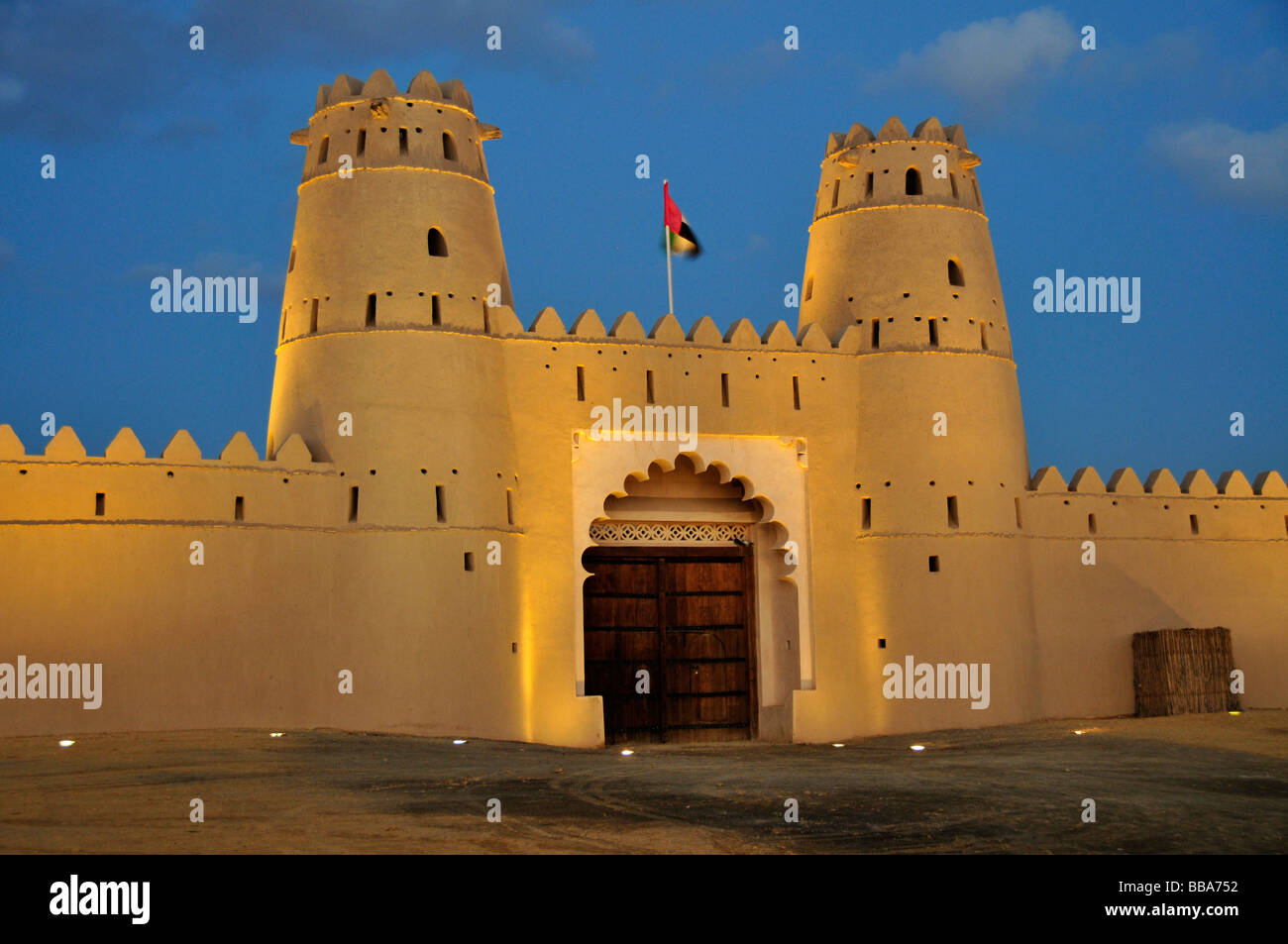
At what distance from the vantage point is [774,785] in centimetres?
1449

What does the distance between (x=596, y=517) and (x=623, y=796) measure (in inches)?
361

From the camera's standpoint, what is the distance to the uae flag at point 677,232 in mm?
24359

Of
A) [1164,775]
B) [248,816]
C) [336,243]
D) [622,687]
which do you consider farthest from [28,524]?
[1164,775]

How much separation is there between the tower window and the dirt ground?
7328 millimetres

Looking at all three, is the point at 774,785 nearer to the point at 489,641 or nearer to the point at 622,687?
the point at 489,641

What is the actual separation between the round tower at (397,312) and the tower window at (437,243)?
27 mm

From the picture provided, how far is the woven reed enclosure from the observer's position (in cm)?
2347

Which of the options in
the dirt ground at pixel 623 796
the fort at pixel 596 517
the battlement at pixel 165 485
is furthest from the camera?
the fort at pixel 596 517

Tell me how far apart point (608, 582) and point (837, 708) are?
4.29 meters

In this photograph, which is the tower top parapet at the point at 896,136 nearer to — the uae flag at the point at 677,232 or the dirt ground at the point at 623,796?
the uae flag at the point at 677,232

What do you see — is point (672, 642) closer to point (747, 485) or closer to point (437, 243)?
point (747, 485)

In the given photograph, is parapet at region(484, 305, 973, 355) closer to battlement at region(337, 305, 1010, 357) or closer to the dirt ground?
battlement at region(337, 305, 1010, 357)

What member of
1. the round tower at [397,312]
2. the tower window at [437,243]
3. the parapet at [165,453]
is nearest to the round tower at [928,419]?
the round tower at [397,312]

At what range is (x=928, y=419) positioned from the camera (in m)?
23.7
